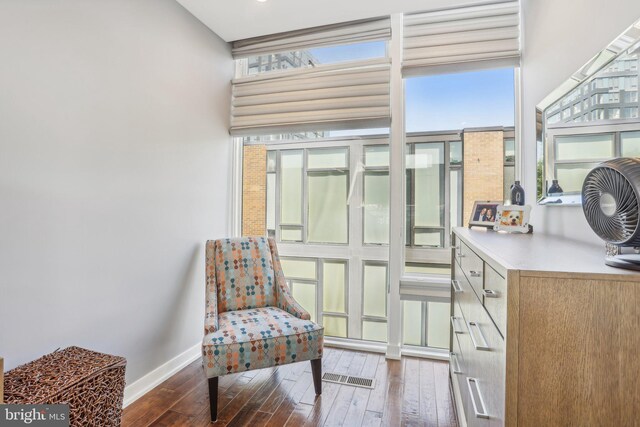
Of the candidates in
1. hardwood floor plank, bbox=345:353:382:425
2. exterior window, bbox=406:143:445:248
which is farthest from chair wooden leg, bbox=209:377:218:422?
exterior window, bbox=406:143:445:248

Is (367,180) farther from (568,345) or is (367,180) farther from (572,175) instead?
(568,345)

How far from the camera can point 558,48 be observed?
169cm

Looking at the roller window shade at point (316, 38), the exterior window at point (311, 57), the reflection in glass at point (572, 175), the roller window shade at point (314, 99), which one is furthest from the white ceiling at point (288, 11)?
the reflection in glass at point (572, 175)

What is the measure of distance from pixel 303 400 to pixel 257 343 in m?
0.49

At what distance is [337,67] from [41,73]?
1.96m

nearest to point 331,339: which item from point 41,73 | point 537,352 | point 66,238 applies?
point 66,238

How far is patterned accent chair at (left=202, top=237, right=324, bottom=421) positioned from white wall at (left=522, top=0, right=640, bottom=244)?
1474 mm

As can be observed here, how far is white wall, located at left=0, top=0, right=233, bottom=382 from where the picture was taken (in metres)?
1.46

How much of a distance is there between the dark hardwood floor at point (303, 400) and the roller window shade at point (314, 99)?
6.18 ft

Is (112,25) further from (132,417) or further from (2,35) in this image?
(132,417)

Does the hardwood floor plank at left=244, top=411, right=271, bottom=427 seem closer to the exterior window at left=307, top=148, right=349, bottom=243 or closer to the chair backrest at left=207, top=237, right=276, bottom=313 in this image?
the chair backrest at left=207, top=237, right=276, bottom=313

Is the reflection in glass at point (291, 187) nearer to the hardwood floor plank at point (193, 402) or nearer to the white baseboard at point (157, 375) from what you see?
the white baseboard at point (157, 375)

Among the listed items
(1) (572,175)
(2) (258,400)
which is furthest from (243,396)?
(1) (572,175)

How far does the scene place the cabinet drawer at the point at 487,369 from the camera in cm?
86
